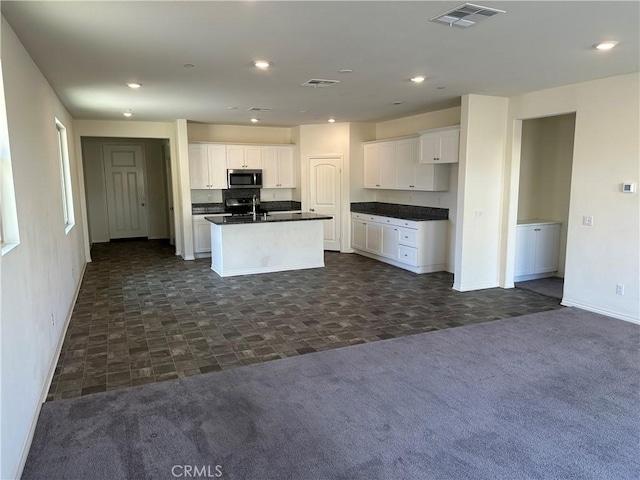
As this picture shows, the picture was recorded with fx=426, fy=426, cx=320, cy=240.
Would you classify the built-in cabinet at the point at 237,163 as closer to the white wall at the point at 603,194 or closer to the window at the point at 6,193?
the white wall at the point at 603,194

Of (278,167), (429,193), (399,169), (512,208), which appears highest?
(278,167)

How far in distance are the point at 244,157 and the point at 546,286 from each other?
19.7ft

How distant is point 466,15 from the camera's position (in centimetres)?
281

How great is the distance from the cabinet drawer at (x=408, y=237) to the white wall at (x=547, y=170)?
165cm

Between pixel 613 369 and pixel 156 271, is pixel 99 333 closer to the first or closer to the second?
pixel 156 271

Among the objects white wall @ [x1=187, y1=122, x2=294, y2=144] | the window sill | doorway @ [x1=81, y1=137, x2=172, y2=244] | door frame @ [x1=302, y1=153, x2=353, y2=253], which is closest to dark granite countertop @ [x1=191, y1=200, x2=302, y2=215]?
door frame @ [x1=302, y1=153, x2=353, y2=253]

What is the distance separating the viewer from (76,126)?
7.78 metres

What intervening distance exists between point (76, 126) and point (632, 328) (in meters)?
8.92

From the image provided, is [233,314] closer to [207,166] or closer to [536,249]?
[207,166]

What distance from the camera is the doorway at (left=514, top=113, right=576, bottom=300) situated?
6414 mm

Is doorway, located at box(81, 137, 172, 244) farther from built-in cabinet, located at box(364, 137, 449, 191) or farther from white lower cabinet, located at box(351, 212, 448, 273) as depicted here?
white lower cabinet, located at box(351, 212, 448, 273)

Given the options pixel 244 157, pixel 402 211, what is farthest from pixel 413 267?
pixel 244 157

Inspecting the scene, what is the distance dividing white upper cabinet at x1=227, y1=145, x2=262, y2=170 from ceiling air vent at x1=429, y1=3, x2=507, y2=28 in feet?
20.7

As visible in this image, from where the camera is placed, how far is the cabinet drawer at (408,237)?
695 centimetres
